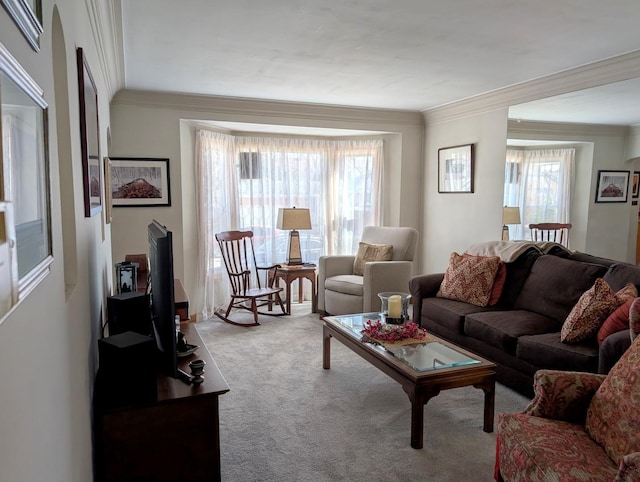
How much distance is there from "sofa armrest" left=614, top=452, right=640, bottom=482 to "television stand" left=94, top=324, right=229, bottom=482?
1390mm

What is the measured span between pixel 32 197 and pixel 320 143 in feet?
17.4

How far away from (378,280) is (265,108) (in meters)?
2.27

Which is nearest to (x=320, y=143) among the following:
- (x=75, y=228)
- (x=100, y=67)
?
(x=100, y=67)

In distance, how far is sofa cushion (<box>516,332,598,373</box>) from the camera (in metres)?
2.71

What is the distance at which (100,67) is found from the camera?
296cm

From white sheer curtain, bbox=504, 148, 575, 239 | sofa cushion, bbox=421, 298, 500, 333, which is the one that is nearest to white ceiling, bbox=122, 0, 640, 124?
white sheer curtain, bbox=504, 148, 575, 239

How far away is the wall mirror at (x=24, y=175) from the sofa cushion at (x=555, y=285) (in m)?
3.43

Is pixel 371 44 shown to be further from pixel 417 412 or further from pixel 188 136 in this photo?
pixel 188 136

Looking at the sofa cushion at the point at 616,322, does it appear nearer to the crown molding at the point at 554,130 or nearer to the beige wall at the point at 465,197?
the beige wall at the point at 465,197

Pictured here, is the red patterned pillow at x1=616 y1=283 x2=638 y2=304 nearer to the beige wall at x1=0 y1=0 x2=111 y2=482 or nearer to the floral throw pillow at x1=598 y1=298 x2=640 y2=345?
the floral throw pillow at x1=598 y1=298 x2=640 y2=345

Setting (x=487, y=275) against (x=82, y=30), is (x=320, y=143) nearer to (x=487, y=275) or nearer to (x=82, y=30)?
(x=487, y=275)

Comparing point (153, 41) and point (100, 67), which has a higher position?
point (153, 41)

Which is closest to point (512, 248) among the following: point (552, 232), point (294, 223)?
point (552, 232)

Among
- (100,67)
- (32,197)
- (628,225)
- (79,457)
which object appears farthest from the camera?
(628,225)
